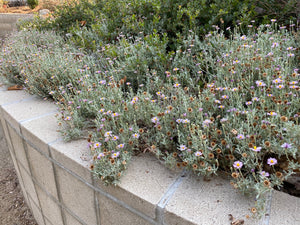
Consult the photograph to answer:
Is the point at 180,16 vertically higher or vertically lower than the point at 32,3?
higher

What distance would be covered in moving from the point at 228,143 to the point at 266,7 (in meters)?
2.66

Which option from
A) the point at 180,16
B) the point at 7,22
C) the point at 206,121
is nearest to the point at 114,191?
the point at 206,121

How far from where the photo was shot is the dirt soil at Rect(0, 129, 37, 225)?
339 centimetres

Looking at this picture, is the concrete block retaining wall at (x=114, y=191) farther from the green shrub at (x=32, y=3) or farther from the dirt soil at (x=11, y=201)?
the green shrub at (x=32, y=3)

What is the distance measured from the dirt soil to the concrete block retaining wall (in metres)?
1.02

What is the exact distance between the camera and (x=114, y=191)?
5.05 feet

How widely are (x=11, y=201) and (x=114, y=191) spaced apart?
2.90m

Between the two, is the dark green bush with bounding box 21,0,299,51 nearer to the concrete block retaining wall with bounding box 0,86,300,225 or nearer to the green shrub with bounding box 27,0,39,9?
the concrete block retaining wall with bounding box 0,86,300,225

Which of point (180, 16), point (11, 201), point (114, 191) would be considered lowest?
point (11, 201)

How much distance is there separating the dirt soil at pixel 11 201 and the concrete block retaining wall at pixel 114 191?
1.02 meters

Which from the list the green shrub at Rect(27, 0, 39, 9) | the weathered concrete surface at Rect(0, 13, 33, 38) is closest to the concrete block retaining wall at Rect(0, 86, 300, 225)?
the weathered concrete surface at Rect(0, 13, 33, 38)

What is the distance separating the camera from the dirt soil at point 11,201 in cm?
339

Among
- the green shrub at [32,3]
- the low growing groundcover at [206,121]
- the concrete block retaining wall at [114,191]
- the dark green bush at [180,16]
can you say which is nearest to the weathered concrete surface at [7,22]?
the green shrub at [32,3]

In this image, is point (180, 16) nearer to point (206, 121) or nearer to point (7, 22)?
point (206, 121)
